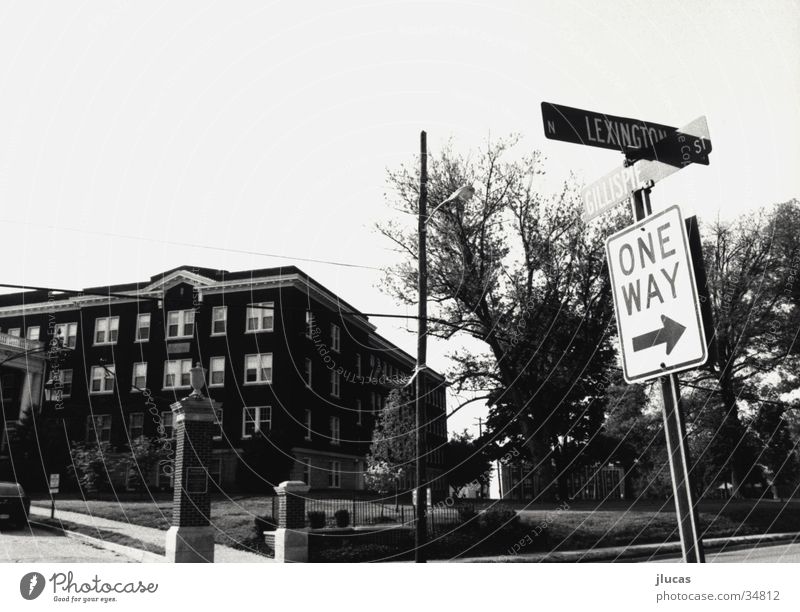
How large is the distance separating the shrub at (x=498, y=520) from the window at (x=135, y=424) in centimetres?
1492

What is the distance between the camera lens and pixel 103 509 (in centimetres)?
1850

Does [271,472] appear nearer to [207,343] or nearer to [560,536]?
[207,343]

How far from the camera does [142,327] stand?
2586 centimetres

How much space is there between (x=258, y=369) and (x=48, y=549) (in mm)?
17189

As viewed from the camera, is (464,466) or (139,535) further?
(464,466)

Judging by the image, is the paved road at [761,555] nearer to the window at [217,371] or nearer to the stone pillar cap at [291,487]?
the stone pillar cap at [291,487]

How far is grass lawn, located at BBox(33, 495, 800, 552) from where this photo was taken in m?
17.1

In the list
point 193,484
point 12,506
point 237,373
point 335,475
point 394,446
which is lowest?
point 12,506

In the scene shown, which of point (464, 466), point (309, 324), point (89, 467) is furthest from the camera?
point (464, 466)

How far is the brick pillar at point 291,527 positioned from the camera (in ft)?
44.5

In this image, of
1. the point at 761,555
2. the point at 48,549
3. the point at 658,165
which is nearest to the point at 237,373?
the point at 48,549

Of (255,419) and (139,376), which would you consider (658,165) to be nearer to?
(139,376)
